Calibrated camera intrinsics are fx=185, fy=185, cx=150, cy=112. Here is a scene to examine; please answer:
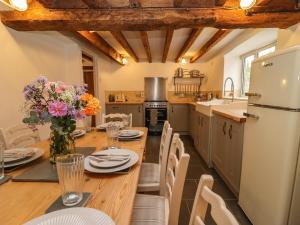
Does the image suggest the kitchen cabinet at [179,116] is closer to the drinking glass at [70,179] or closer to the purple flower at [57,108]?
the purple flower at [57,108]

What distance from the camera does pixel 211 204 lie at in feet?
1.83

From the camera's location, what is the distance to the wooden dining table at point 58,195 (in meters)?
0.66

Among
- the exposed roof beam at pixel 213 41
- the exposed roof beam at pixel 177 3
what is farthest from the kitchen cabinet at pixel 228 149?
the exposed roof beam at pixel 177 3

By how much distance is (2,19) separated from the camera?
1854mm

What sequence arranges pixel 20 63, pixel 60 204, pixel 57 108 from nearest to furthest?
pixel 60 204 < pixel 57 108 < pixel 20 63

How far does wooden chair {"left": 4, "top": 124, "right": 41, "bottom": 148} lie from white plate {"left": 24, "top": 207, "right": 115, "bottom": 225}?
1.08 meters

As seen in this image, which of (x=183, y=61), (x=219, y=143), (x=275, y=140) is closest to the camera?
(x=275, y=140)

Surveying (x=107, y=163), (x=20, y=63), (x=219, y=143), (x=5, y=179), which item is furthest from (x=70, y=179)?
(x=219, y=143)

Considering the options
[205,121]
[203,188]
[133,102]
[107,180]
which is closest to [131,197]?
[107,180]

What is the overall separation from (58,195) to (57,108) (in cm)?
39

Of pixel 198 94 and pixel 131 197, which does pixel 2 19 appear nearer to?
pixel 131 197

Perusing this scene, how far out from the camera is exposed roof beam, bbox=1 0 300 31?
1.80m

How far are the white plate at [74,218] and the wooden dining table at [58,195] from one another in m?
0.05

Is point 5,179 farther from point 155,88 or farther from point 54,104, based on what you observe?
point 155,88
